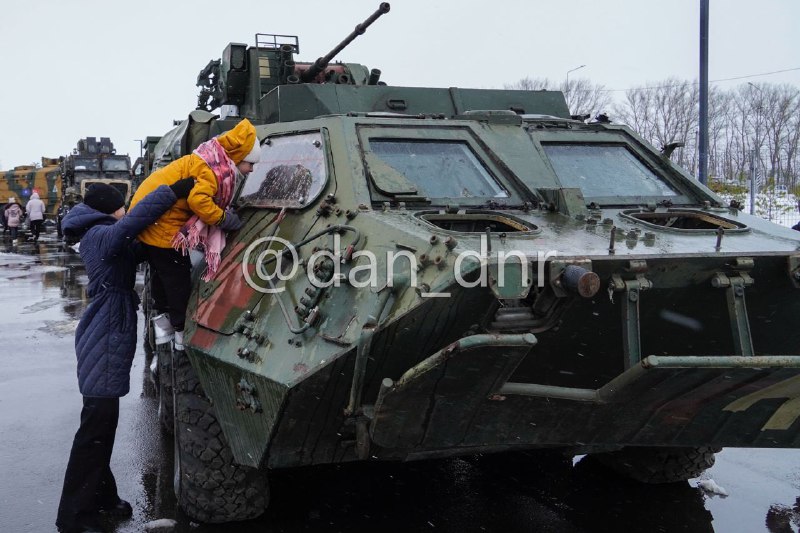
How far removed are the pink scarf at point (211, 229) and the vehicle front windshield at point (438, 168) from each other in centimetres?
76

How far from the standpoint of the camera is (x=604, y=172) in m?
4.73

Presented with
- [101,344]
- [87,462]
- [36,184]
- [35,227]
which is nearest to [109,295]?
[101,344]

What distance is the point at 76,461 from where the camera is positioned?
4164 mm

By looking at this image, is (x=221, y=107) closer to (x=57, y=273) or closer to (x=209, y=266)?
(x=209, y=266)

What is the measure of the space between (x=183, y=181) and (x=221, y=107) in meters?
3.47

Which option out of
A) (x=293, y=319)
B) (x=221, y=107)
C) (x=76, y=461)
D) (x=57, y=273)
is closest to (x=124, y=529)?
(x=76, y=461)

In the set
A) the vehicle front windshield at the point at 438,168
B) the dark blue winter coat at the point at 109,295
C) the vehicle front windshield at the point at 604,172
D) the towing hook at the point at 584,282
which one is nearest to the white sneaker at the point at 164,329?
the dark blue winter coat at the point at 109,295

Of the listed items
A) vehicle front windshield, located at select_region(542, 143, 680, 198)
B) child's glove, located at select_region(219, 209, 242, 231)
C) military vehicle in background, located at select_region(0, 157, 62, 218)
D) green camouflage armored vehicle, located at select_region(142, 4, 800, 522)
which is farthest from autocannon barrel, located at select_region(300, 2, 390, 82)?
military vehicle in background, located at select_region(0, 157, 62, 218)

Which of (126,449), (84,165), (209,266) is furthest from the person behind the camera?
(84,165)

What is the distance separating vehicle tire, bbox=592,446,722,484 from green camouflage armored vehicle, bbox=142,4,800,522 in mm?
41

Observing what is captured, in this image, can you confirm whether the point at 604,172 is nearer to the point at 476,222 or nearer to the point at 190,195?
the point at 476,222

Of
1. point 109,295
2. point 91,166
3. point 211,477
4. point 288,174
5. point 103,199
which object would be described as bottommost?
point 211,477

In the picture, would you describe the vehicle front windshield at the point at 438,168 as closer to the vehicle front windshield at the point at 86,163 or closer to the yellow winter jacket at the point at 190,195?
the yellow winter jacket at the point at 190,195

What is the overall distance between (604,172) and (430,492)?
200cm
